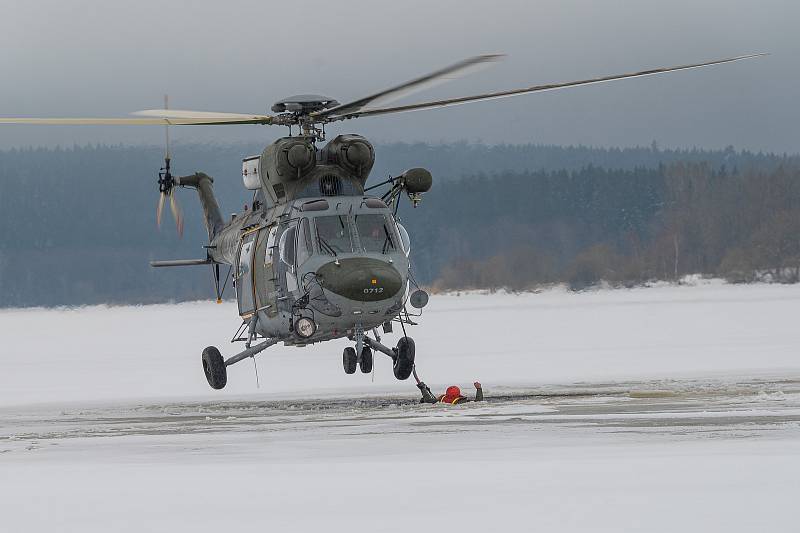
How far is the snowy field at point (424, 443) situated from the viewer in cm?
904

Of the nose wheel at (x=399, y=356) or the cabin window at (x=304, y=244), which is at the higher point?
the cabin window at (x=304, y=244)

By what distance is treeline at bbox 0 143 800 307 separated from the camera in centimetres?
6562

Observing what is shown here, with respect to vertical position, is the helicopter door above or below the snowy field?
above

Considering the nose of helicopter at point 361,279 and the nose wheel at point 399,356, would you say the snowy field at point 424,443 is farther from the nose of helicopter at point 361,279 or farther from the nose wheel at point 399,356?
the nose of helicopter at point 361,279

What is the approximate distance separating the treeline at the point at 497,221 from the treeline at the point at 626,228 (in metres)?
0.09

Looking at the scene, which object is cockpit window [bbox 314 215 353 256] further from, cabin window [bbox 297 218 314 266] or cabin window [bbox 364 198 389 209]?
cabin window [bbox 364 198 389 209]

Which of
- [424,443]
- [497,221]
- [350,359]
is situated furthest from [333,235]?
[497,221]

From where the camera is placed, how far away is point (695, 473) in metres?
10.2

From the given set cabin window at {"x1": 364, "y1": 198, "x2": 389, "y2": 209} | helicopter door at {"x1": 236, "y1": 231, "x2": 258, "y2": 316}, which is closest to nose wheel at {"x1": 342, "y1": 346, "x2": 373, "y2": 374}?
helicopter door at {"x1": 236, "y1": 231, "x2": 258, "y2": 316}

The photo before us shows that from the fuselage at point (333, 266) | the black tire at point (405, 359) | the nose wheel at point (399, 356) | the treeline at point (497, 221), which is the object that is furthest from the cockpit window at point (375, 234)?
the treeline at point (497, 221)

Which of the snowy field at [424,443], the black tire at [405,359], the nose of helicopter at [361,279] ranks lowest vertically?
the snowy field at [424,443]

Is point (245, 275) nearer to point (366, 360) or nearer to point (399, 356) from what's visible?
point (366, 360)

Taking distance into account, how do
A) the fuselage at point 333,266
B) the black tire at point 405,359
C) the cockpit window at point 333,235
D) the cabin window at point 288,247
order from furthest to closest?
the black tire at point 405,359, the cabin window at point 288,247, the cockpit window at point 333,235, the fuselage at point 333,266

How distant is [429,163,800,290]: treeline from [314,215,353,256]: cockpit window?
42.5 meters
